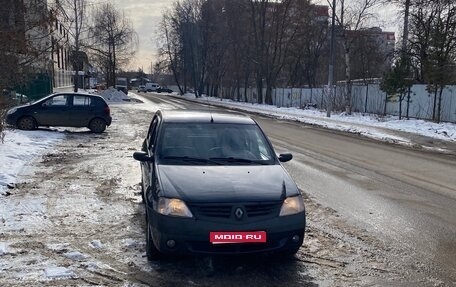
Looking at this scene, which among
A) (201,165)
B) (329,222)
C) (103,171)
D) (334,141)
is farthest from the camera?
(334,141)

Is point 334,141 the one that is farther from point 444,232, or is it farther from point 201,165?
point 201,165

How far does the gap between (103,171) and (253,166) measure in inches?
231

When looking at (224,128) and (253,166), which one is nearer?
(253,166)

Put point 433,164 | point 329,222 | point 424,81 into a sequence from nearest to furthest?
point 329,222 → point 433,164 → point 424,81

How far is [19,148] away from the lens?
13.2m

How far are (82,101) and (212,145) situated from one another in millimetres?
13924

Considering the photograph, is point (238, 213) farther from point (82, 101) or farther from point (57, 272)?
point (82, 101)

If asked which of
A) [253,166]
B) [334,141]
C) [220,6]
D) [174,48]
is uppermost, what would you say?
[220,6]

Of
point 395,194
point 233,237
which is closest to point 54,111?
point 395,194

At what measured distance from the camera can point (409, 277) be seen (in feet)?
16.3

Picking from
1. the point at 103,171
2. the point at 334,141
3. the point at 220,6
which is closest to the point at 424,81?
the point at 334,141

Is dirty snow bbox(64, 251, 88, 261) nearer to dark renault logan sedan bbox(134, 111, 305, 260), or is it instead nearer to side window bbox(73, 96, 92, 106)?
dark renault logan sedan bbox(134, 111, 305, 260)

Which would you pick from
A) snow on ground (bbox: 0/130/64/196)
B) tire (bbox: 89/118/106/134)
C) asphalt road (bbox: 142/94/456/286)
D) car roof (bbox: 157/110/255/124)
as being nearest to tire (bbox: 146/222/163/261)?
car roof (bbox: 157/110/255/124)

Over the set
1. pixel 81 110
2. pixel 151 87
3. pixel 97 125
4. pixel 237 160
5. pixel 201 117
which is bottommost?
pixel 97 125
